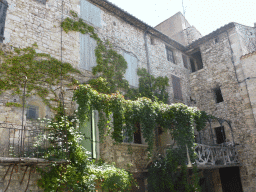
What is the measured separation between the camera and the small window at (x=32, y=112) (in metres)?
8.35

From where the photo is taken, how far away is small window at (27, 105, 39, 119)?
8.35m

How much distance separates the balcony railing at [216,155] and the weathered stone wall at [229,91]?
559 millimetres

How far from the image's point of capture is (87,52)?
10898mm

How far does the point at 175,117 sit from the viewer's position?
1071 centimetres

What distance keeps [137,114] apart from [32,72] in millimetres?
4237

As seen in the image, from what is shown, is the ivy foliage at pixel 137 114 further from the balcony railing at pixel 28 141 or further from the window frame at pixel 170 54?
the window frame at pixel 170 54

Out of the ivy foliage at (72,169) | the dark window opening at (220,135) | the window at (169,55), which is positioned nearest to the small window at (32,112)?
the ivy foliage at (72,169)

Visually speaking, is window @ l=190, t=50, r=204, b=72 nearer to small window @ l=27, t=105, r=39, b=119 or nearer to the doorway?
the doorway

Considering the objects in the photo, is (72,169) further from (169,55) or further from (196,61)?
(196,61)

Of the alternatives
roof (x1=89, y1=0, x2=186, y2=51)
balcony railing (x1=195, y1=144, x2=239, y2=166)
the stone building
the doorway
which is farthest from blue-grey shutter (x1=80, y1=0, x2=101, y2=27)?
the doorway

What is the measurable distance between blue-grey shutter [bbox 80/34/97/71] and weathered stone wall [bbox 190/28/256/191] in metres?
7.82

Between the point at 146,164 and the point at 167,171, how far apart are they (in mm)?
1211

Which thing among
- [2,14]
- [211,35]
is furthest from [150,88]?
[2,14]

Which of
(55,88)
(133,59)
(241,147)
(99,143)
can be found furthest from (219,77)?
(55,88)
